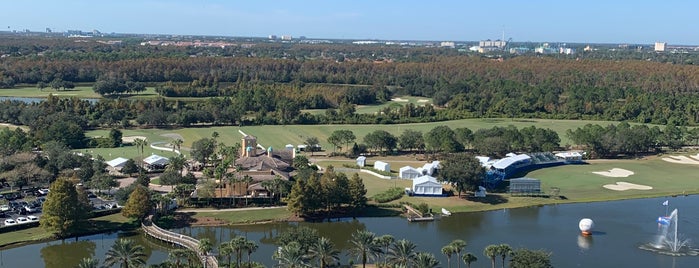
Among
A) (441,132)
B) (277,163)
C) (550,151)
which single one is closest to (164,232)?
(277,163)

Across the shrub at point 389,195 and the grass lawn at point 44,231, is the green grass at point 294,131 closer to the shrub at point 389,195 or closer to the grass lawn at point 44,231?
the shrub at point 389,195

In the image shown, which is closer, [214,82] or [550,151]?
[550,151]

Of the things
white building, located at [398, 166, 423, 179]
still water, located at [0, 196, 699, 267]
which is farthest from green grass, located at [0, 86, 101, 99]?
still water, located at [0, 196, 699, 267]

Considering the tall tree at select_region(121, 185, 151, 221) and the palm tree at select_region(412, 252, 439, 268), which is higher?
the palm tree at select_region(412, 252, 439, 268)

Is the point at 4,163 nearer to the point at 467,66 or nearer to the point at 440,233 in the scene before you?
the point at 440,233

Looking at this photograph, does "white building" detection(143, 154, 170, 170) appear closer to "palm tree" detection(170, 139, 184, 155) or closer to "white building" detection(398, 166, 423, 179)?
"palm tree" detection(170, 139, 184, 155)

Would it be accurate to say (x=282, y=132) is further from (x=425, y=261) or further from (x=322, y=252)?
(x=425, y=261)

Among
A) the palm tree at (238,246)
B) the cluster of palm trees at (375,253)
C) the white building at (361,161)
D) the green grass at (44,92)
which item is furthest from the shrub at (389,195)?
the green grass at (44,92)

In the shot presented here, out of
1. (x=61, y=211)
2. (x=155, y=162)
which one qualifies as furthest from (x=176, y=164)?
(x=61, y=211)
